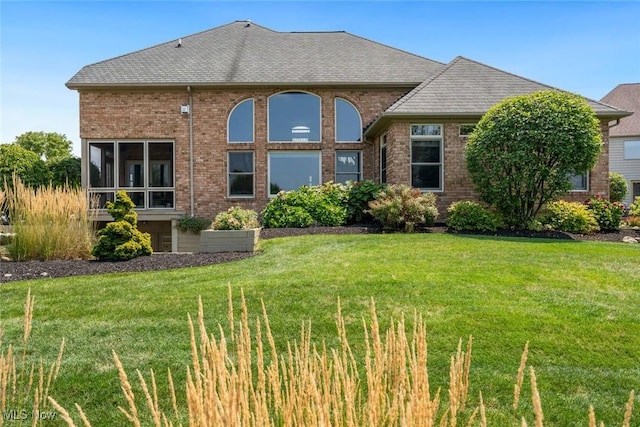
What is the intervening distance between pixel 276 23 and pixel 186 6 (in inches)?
348

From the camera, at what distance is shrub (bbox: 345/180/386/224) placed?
12.2 m

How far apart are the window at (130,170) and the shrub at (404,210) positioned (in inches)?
308

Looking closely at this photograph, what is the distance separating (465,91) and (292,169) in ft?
20.2

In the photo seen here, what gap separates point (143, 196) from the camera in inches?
585

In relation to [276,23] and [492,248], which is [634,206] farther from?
[276,23]

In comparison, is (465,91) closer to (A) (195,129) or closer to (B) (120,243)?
(A) (195,129)

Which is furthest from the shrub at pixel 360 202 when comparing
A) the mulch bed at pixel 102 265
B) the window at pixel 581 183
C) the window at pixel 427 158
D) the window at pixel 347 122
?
the window at pixel 581 183

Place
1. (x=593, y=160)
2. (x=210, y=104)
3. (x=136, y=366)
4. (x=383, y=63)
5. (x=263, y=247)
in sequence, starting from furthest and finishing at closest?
(x=383, y=63), (x=210, y=104), (x=593, y=160), (x=263, y=247), (x=136, y=366)

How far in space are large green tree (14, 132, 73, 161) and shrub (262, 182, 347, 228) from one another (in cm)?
3396

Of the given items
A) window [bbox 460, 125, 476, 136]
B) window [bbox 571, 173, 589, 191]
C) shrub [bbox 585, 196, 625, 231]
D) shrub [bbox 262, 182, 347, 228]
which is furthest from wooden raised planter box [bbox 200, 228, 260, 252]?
window [bbox 571, 173, 589, 191]

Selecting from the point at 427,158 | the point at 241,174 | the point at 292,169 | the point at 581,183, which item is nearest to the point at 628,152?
the point at 581,183

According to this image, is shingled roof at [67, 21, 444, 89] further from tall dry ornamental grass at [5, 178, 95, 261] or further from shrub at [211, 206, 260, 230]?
tall dry ornamental grass at [5, 178, 95, 261]

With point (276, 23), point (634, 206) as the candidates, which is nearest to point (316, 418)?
point (634, 206)

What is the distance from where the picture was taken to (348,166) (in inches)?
591
